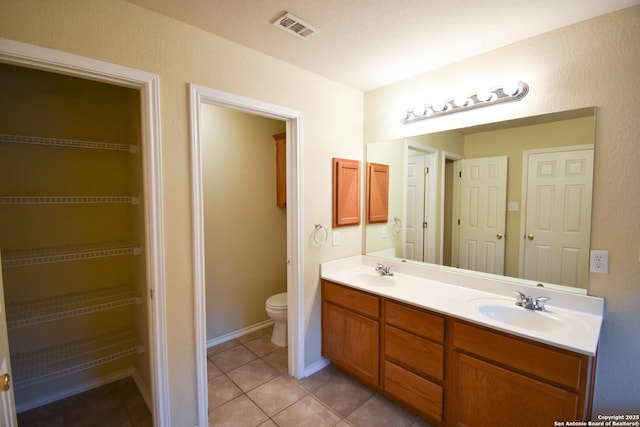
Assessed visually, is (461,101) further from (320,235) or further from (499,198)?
(320,235)

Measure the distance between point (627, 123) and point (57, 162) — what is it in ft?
11.1

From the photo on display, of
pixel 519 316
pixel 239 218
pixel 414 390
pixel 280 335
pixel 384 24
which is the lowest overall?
pixel 280 335

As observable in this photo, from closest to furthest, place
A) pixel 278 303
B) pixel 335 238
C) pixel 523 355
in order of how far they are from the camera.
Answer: pixel 523 355
pixel 335 238
pixel 278 303

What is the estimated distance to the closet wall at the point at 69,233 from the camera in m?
1.82

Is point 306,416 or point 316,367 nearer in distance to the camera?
point 306,416

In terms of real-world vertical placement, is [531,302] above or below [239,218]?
below

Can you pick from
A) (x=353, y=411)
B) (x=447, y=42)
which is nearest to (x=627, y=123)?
(x=447, y=42)

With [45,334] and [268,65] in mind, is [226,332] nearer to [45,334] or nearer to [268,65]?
[45,334]

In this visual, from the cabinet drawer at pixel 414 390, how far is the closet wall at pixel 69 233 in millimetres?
1634

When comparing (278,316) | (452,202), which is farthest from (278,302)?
(452,202)

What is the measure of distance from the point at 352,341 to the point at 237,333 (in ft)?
4.68

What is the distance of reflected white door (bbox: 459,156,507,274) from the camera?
195cm

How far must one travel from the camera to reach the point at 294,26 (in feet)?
5.34

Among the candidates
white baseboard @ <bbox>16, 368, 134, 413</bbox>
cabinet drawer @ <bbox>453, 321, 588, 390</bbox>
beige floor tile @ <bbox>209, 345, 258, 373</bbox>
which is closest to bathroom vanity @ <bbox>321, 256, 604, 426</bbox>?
cabinet drawer @ <bbox>453, 321, 588, 390</bbox>
